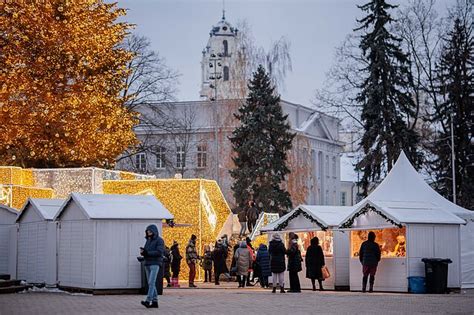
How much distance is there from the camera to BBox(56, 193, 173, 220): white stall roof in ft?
86.5

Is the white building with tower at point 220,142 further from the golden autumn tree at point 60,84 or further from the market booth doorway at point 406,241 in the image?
the market booth doorway at point 406,241

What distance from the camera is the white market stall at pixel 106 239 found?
26.2 meters

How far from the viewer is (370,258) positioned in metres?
A: 29.6

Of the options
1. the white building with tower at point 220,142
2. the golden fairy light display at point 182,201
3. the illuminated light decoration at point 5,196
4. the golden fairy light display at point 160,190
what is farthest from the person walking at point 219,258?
the white building with tower at point 220,142

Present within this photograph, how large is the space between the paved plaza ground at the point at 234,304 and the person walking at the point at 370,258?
11.6 ft

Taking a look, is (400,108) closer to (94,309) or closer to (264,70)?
(264,70)

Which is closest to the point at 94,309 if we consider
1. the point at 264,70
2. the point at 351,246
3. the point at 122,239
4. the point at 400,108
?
the point at 122,239

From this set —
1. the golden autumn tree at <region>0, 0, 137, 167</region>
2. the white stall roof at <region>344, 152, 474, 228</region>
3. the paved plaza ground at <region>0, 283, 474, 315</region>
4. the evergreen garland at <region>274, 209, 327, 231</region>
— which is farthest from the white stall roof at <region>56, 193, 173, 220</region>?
the golden autumn tree at <region>0, 0, 137, 167</region>

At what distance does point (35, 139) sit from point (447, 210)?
1621 centimetres

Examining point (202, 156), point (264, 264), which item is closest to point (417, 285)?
point (264, 264)

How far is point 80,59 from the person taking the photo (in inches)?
1588

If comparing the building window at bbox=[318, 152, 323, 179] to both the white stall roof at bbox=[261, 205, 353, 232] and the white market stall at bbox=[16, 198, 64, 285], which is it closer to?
the white stall roof at bbox=[261, 205, 353, 232]

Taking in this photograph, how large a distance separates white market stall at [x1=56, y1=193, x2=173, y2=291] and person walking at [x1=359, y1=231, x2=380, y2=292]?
621cm

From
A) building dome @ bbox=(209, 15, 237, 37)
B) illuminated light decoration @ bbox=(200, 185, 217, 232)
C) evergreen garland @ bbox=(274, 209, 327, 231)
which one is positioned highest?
building dome @ bbox=(209, 15, 237, 37)
